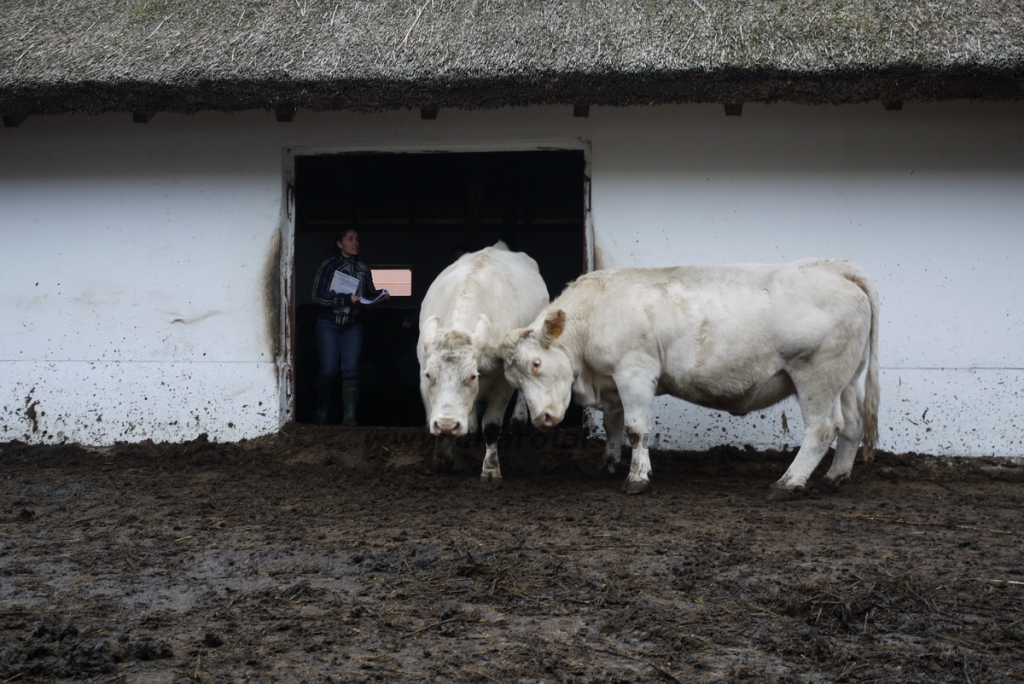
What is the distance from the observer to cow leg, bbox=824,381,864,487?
22.2 ft

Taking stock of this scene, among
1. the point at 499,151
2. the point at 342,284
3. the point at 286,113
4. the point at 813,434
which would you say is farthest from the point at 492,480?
the point at 286,113

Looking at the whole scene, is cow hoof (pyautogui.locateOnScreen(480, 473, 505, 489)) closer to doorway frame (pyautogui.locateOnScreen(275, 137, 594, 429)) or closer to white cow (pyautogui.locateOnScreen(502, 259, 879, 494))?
white cow (pyautogui.locateOnScreen(502, 259, 879, 494))

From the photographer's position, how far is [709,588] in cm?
431

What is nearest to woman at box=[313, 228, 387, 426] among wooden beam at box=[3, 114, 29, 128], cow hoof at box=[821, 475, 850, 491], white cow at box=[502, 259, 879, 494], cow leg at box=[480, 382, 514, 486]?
cow leg at box=[480, 382, 514, 486]

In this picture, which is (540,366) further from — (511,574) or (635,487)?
(511,574)

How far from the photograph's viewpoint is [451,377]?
621cm

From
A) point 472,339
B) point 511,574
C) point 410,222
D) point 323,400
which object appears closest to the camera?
point 511,574

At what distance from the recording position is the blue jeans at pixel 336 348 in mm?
8484

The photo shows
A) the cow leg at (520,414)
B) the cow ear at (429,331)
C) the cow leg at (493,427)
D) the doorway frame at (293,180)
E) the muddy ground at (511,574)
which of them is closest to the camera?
the muddy ground at (511,574)

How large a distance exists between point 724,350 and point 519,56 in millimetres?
2646

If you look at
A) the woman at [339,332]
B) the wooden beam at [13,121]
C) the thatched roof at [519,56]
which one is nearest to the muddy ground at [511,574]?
the woman at [339,332]

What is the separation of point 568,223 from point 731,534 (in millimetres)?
9556

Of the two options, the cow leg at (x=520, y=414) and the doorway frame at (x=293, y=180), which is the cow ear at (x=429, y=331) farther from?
the doorway frame at (x=293, y=180)

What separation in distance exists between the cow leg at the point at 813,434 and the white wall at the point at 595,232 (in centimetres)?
119
